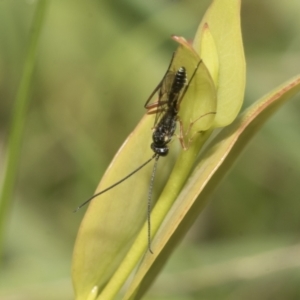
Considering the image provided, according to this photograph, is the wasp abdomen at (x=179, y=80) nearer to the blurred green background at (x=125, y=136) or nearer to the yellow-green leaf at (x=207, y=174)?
the yellow-green leaf at (x=207, y=174)

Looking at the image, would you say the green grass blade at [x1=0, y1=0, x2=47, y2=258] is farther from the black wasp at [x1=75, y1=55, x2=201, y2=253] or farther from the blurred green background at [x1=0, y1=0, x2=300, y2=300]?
the blurred green background at [x1=0, y1=0, x2=300, y2=300]

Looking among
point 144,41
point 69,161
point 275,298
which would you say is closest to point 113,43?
point 144,41

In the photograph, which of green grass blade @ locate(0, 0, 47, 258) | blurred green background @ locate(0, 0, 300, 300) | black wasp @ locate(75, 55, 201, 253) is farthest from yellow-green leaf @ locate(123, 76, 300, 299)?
blurred green background @ locate(0, 0, 300, 300)

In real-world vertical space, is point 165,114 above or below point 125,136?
below

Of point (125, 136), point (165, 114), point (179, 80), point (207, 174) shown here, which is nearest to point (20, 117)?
point (165, 114)

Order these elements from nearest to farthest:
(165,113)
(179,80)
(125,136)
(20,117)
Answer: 1. (179,80)
2. (165,113)
3. (20,117)
4. (125,136)

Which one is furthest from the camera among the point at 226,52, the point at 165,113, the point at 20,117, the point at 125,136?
the point at 125,136

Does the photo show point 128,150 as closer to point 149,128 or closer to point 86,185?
point 149,128

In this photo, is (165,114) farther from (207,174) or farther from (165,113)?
(207,174)
